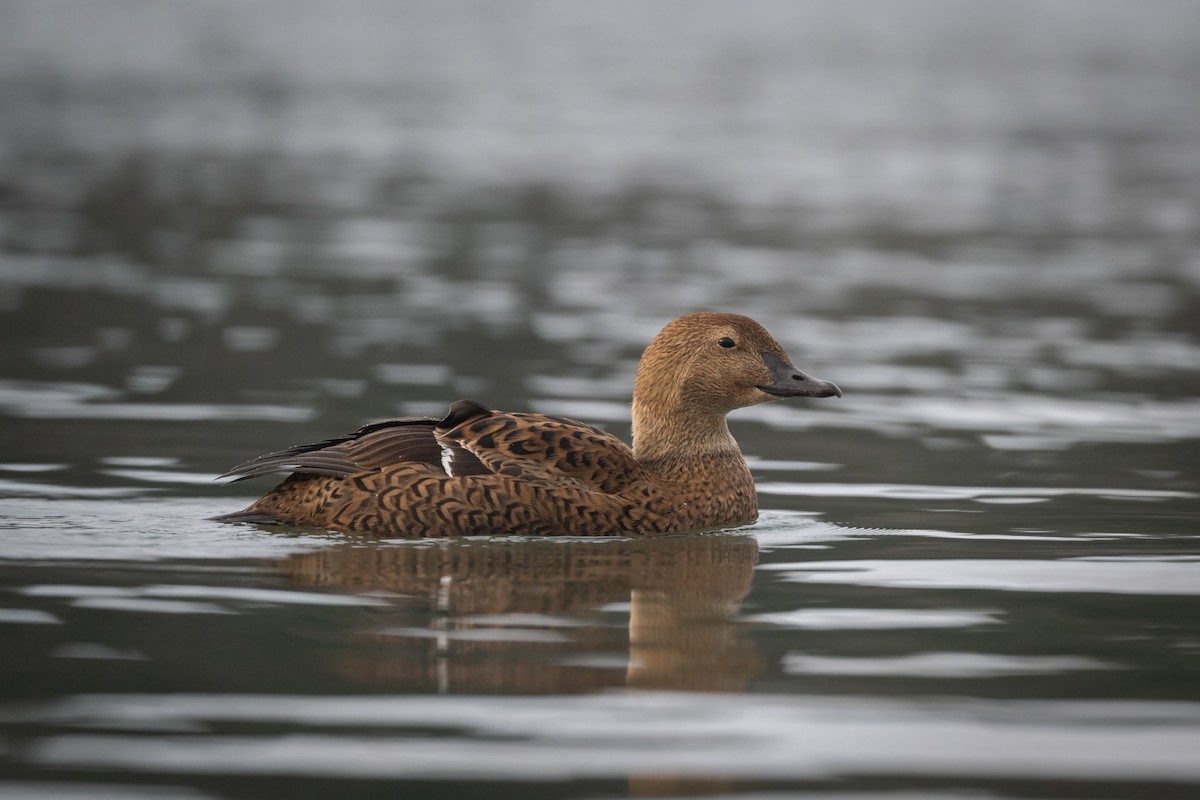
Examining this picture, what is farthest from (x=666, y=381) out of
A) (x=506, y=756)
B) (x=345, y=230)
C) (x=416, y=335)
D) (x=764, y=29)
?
(x=764, y=29)

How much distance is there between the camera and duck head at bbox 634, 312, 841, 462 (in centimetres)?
915

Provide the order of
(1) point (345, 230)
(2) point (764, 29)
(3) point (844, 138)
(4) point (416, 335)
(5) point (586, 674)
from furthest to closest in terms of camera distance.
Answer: (2) point (764, 29)
(3) point (844, 138)
(1) point (345, 230)
(4) point (416, 335)
(5) point (586, 674)

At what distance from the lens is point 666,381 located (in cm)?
921

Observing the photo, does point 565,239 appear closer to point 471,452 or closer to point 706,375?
point 706,375

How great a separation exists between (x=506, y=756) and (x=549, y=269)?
1361 centimetres

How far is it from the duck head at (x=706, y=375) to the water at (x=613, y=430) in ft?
2.11

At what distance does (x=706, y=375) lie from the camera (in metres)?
9.16

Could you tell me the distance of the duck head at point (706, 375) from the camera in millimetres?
9148

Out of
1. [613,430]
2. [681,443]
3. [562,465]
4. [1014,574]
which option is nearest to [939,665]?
[1014,574]

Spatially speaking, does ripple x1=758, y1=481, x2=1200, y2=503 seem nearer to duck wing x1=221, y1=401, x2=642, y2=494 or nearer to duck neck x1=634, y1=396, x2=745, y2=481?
duck neck x1=634, y1=396, x2=745, y2=481

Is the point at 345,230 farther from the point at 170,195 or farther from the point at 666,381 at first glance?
the point at 666,381

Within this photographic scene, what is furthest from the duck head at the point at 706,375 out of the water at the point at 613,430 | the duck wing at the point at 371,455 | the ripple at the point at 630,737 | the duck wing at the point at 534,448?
the ripple at the point at 630,737

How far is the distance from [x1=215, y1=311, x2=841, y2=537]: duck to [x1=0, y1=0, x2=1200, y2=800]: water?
19cm

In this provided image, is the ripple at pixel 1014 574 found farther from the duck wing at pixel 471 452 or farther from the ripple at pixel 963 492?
the ripple at pixel 963 492
